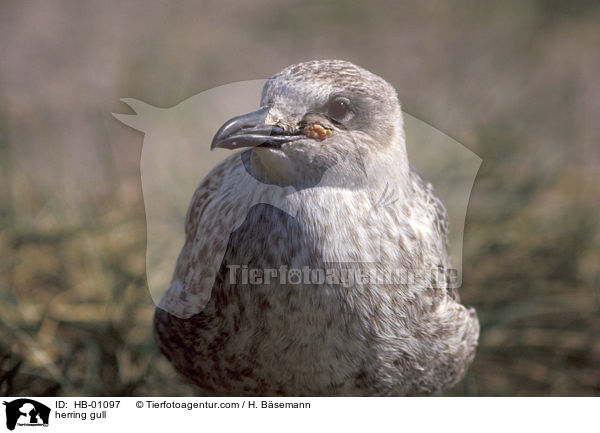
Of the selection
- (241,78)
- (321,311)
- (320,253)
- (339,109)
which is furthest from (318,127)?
(241,78)

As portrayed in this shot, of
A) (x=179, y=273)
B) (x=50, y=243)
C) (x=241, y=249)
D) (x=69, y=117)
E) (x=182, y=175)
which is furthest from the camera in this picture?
(x=69, y=117)

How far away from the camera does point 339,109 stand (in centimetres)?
120

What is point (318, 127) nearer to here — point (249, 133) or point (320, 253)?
point (249, 133)

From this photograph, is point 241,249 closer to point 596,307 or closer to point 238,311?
point 238,311

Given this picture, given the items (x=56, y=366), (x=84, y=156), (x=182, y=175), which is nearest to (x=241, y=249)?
(x=182, y=175)

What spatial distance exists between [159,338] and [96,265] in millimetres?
939

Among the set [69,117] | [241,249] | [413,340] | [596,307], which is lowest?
[413,340]

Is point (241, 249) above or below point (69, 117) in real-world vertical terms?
below

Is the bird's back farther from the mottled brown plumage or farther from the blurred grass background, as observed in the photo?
the blurred grass background

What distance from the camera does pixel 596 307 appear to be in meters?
2.24
